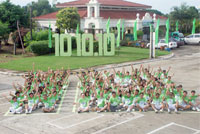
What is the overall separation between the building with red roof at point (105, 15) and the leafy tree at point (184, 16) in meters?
3.30

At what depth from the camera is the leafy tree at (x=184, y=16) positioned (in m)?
55.8

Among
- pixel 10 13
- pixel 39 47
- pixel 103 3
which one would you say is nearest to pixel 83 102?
pixel 39 47

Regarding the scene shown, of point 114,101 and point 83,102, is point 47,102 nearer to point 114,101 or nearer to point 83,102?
point 83,102

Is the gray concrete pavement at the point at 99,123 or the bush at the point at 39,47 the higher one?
the bush at the point at 39,47

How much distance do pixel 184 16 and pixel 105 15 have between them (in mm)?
17720

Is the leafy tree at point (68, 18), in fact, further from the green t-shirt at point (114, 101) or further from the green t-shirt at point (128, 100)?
the green t-shirt at point (128, 100)

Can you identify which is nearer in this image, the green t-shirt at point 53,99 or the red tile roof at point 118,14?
the green t-shirt at point 53,99

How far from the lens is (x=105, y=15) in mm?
48125

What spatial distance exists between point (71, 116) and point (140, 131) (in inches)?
122

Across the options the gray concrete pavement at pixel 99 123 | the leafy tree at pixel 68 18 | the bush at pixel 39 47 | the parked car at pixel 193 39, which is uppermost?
the leafy tree at pixel 68 18

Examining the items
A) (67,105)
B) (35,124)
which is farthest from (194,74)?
(35,124)

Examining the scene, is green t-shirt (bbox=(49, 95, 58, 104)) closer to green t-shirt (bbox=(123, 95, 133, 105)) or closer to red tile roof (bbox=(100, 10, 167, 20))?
green t-shirt (bbox=(123, 95, 133, 105))

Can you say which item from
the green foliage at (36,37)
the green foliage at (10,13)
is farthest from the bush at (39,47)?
the green foliage at (10,13)

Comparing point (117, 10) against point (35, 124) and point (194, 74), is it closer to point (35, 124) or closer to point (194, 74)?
point (194, 74)
